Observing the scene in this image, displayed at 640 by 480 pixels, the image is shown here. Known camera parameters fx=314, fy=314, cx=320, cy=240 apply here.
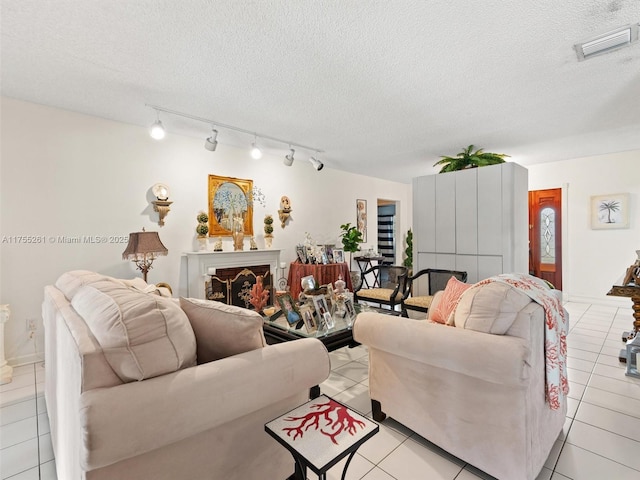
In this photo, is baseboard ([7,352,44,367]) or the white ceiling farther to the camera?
baseboard ([7,352,44,367])

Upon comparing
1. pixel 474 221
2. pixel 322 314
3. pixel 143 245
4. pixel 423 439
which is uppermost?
pixel 474 221

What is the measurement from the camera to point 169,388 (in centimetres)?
104

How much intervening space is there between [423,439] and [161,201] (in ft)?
11.8

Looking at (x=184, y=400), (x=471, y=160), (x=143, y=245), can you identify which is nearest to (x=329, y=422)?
(x=184, y=400)

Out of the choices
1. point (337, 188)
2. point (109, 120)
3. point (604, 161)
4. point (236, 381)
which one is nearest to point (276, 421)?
point (236, 381)

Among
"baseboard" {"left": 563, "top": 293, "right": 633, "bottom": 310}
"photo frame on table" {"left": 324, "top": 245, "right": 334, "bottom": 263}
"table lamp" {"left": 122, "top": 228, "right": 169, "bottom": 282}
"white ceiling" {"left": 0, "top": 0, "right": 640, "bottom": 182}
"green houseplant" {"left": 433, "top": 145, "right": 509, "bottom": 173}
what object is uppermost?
"white ceiling" {"left": 0, "top": 0, "right": 640, "bottom": 182}

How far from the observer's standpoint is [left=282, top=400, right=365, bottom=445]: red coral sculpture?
1173 mm

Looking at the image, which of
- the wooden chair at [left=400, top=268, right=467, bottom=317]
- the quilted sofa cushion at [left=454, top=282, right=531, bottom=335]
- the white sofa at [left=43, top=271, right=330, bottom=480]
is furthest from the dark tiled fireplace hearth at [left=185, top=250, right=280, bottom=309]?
the quilted sofa cushion at [left=454, top=282, right=531, bottom=335]

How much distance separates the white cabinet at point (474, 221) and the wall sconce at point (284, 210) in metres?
2.03

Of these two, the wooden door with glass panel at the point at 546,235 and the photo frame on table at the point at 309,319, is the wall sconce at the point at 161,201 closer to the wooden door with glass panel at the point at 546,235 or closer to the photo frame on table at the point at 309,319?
the photo frame on table at the point at 309,319

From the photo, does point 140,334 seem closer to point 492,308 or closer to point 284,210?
point 492,308

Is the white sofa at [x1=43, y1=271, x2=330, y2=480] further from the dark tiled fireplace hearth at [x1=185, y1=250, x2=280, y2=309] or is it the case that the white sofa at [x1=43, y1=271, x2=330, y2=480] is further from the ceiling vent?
the ceiling vent

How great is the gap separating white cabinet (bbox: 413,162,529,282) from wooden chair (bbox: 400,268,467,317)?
274 millimetres

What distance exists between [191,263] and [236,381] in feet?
10.3
